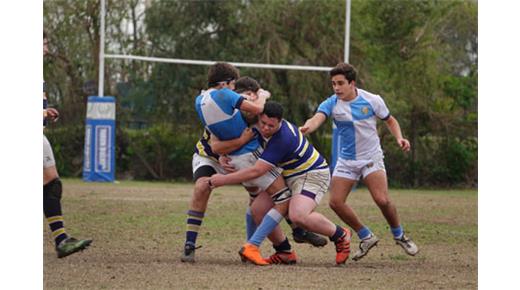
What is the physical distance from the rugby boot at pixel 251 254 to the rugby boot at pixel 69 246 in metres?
1.24

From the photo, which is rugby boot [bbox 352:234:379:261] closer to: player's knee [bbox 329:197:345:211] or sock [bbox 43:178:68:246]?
player's knee [bbox 329:197:345:211]

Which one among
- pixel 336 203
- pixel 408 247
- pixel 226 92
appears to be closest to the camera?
pixel 226 92

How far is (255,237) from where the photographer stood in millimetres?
8773

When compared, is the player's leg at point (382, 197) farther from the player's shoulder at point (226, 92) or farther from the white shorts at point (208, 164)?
the player's shoulder at point (226, 92)

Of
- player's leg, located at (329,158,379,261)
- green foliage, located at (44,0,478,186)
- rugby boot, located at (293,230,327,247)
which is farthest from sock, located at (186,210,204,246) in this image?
green foliage, located at (44,0,478,186)

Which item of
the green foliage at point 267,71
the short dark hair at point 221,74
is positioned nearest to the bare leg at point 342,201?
the short dark hair at point 221,74

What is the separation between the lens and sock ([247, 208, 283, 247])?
8.73m

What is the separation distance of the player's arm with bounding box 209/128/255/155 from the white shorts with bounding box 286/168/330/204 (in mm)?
495

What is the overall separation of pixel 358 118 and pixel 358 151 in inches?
11.5

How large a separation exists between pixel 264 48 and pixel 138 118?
3676 millimetres

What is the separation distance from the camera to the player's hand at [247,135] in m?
8.80

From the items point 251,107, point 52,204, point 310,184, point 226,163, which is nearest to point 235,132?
point 226,163

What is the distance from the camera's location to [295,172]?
886 cm

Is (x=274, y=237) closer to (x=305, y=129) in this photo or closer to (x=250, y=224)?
(x=250, y=224)
